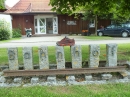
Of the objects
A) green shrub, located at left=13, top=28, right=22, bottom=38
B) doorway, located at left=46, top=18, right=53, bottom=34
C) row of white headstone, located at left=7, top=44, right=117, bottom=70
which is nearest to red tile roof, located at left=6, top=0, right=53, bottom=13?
doorway, located at left=46, top=18, right=53, bottom=34

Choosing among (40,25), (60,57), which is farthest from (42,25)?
(60,57)

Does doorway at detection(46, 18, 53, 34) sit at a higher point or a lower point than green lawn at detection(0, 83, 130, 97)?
higher

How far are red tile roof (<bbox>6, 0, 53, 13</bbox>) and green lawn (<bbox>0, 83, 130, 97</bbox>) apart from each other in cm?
1976

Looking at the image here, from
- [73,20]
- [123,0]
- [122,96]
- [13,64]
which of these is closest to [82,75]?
[122,96]

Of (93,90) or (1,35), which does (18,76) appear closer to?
(93,90)

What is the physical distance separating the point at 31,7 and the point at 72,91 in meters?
21.7

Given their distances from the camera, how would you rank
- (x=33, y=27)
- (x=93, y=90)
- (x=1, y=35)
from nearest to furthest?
(x=93, y=90), (x=1, y=35), (x=33, y=27)

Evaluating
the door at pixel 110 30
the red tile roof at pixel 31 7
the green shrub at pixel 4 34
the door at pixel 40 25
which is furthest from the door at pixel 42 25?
the door at pixel 110 30

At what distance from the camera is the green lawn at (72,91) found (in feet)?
12.1

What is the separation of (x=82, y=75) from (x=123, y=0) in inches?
163

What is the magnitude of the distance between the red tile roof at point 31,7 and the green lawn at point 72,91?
19.8 metres

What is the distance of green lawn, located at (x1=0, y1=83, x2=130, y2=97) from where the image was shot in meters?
3.68

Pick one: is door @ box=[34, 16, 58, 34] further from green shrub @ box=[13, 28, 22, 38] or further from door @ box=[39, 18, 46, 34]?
green shrub @ box=[13, 28, 22, 38]

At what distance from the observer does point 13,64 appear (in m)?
4.94
